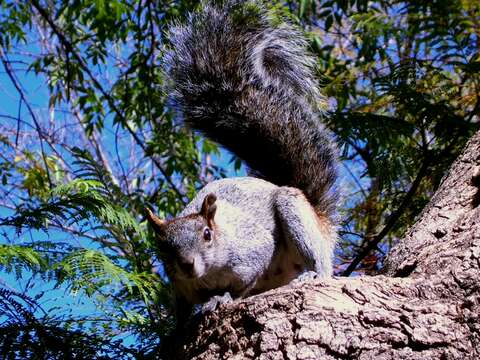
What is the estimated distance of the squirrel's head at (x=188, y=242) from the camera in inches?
114

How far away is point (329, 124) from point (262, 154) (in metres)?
0.45

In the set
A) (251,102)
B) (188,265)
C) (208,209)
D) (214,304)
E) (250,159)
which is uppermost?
(251,102)

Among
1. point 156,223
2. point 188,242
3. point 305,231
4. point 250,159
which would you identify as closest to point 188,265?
point 188,242

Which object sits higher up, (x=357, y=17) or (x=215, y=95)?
(x=357, y=17)

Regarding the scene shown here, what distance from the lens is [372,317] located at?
1999mm

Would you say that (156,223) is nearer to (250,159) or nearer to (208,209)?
(208,209)

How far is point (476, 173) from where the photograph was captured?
2.44 metres

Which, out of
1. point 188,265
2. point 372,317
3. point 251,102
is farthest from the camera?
point 251,102

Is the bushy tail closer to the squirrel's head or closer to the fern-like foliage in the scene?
the squirrel's head

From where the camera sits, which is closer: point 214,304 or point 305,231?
point 214,304

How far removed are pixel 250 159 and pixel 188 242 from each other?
86 cm

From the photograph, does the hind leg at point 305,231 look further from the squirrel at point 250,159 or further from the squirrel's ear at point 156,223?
the squirrel's ear at point 156,223

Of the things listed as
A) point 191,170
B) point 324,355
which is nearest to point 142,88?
point 191,170

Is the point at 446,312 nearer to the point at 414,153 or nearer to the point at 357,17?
the point at 414,153
